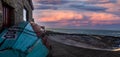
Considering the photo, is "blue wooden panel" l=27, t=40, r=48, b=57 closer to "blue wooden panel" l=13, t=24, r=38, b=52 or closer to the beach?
"blue wooden panel" l=13, t=24, r=38, b=52

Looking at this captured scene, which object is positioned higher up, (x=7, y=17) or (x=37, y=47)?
(x=7, y=17)

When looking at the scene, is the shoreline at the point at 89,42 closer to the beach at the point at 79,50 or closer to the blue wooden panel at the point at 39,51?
the beach at the point at 79,50

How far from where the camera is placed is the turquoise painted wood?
7.80 m

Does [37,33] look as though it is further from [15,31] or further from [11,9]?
[11,9]

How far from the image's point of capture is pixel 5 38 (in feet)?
28.7

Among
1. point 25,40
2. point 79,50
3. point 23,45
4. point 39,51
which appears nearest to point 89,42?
point 79,50

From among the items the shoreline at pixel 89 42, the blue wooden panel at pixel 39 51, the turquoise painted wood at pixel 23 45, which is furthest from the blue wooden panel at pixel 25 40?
the shoreline at pixel 89 42

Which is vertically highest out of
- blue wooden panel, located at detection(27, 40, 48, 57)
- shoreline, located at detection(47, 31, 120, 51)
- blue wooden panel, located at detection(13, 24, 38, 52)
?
blue wooden panel, located at detection(13, 24, 38, 52)

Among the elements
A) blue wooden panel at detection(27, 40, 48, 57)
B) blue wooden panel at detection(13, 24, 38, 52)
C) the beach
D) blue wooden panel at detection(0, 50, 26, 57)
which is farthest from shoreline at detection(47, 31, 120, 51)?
blue wooden panel at detection(0, 50, 26, 57)

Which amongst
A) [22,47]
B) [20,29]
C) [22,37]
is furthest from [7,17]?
[22,47]

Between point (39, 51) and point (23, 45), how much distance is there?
838 millimetres

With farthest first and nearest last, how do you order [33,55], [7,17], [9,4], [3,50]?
[7,17] < [9,4] < [33,55] < [3,50]

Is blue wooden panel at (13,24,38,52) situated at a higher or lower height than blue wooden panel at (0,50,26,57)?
higher

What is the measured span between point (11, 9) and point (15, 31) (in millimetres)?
2714
